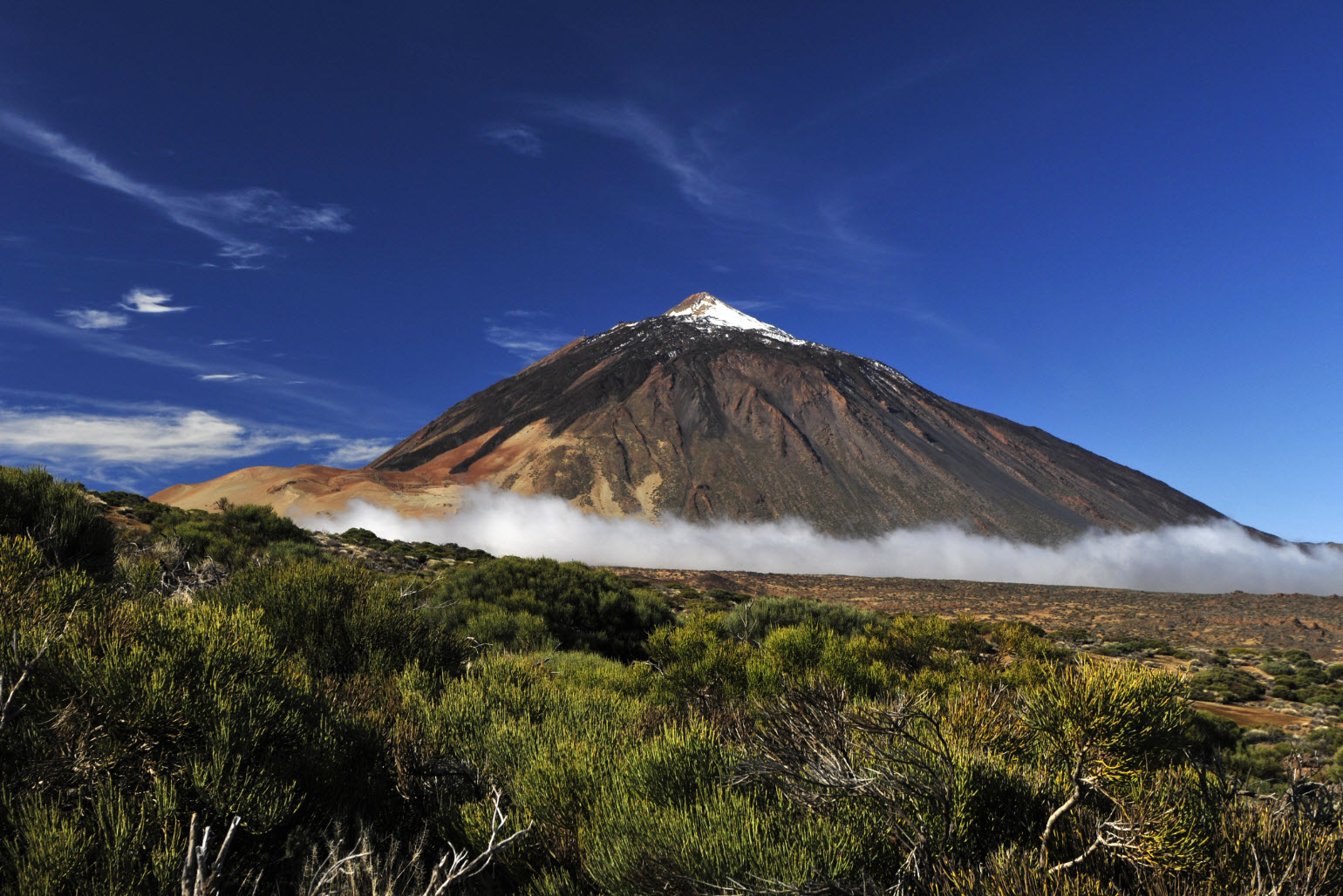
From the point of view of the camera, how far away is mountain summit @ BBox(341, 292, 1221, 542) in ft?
321

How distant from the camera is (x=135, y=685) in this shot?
306cm

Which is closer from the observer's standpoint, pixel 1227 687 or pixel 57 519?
pixel 57 519

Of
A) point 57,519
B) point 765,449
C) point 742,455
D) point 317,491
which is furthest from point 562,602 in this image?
point 765,449

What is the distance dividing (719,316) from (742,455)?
70675 millimetres

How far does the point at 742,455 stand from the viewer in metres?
106

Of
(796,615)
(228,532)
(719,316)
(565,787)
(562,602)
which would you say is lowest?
(796,615)

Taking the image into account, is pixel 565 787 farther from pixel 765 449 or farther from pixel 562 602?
pixel 765 449

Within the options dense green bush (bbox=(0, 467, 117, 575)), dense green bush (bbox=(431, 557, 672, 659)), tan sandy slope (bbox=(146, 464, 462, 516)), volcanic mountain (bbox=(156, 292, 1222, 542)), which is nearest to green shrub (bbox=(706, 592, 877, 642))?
dense green bush (bbox=(431, 557, 672, 659))

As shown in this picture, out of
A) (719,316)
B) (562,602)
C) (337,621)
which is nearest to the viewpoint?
(337,621)

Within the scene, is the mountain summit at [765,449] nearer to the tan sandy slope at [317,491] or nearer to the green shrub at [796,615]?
the tan sandy slope at [317,491]

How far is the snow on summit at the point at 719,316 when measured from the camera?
152500 mm

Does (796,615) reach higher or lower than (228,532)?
lower

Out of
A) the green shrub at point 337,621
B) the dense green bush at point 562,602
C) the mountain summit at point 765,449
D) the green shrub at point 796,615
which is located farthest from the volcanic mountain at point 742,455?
the green shrub at point 337,621

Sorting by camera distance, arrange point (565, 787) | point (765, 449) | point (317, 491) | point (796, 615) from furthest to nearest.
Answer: point (765, 449) → point (317, 491) → point (796, 615) → point (565, 787)
